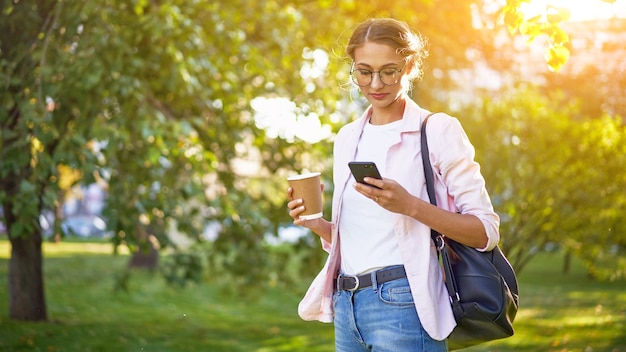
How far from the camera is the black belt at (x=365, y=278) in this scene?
2654 mm

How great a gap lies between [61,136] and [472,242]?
5.96 metres

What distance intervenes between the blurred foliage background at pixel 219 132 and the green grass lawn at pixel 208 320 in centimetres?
79

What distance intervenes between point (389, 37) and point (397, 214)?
0.60 meters

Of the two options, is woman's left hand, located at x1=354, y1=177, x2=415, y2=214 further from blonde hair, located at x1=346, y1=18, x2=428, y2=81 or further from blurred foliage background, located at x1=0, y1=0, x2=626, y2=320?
blurred foliage background, located at x1=0, y1=0, x2=626, y2=320

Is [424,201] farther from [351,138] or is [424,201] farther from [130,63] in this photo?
[130,63]

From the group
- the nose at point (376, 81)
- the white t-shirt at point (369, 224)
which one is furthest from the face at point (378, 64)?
the white t-shirt at point (369, 224)

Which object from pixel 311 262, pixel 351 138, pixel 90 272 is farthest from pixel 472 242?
pixel 90 272

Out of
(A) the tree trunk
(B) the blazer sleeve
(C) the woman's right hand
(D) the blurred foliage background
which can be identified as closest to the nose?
(B) the blazer sleeve

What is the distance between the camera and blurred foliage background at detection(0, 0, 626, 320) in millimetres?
7293

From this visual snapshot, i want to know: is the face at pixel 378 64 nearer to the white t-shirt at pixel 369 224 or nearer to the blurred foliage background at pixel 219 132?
the white t-shirt at pixel 369 224

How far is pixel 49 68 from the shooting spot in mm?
7031

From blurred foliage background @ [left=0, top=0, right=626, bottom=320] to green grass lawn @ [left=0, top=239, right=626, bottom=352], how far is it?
79 cm

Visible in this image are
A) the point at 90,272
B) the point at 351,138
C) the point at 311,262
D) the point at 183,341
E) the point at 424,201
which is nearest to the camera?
the point at 424,201

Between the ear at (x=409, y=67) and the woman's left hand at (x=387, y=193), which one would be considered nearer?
the woman's left hand at (x=387, y=193)
